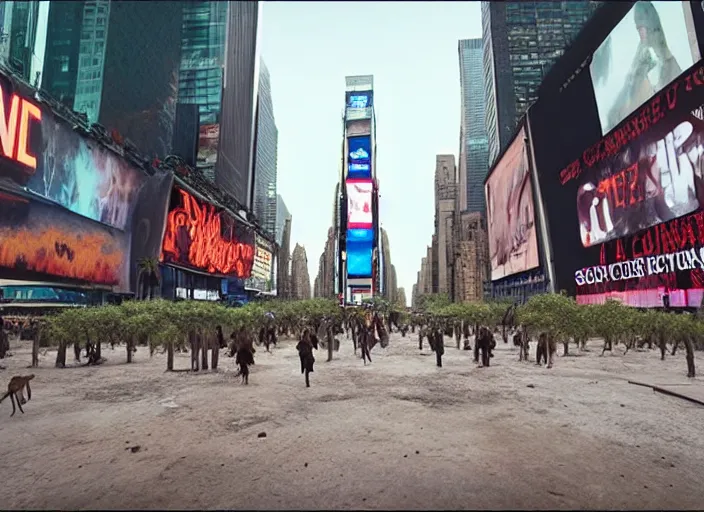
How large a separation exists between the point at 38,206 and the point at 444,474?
40.6 m

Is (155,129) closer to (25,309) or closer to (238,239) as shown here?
(238,239)

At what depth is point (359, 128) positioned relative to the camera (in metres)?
120

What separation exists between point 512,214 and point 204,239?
1935 inches

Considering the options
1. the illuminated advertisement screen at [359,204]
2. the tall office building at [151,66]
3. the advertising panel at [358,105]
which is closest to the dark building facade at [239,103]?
the tall office building at [151,66]

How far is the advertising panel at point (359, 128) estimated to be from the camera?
389 feet

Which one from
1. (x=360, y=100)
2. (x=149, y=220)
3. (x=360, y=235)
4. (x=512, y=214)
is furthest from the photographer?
(x=360, y=100)

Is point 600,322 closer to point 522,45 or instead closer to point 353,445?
point 353,445

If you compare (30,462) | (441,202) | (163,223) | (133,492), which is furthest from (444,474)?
(441,202)

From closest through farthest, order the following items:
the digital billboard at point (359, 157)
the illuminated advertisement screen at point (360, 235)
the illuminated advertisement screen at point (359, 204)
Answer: the illuminated advertisement screen at point (360, 235), the illuminated advertisement screen at point (359, 204), the digital billboard at point (359, 157)

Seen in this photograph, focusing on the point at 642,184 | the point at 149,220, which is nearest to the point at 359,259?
the point at 149,220

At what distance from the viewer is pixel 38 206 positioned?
113 ft

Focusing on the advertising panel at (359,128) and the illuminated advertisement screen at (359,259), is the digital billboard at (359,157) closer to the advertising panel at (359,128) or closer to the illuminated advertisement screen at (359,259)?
the advertising panel at (359,128)

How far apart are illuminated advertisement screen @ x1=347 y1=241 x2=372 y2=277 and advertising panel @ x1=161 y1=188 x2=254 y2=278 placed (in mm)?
28257

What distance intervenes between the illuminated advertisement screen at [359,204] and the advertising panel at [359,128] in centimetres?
1852
